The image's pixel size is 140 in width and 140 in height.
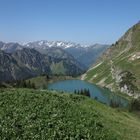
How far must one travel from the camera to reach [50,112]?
38.2 metres

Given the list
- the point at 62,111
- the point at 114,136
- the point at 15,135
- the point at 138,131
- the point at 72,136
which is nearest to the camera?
the point at 15,135

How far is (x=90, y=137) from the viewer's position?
31.5 m

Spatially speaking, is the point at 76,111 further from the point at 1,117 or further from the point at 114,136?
the point at 1,117

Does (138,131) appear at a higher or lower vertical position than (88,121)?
lower

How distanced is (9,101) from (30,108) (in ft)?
14.2

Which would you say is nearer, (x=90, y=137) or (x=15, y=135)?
(x=15, y=135)

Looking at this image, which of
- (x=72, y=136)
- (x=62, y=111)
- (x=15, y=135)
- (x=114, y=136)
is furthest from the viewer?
(x=62, y=111)

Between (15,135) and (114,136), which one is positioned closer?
(15,135)

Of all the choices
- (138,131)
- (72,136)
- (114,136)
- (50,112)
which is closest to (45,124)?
(72,136)

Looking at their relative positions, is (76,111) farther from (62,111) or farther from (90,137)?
(90,137)

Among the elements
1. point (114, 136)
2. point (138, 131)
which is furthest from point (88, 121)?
point (138, 131)

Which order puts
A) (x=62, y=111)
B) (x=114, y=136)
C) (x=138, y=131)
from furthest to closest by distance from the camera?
(x=138, y=131) → (x=62, y=111) → (x=114, y=136)

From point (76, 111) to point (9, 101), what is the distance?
8547 millimetres

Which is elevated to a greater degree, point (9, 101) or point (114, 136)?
point (9, 101)
